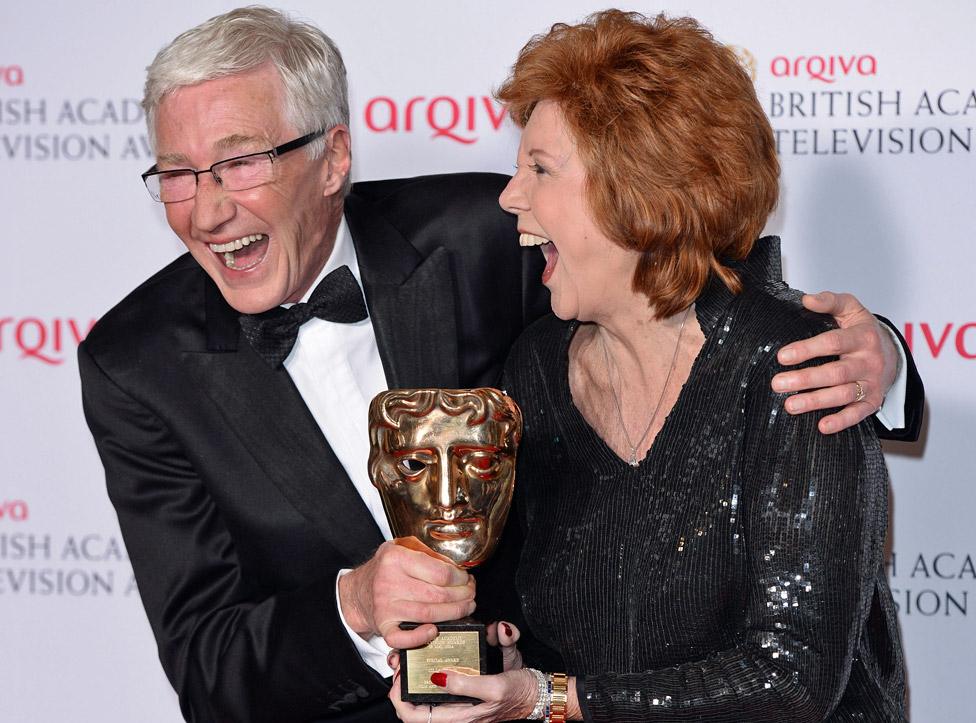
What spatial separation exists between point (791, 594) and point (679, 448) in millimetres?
282

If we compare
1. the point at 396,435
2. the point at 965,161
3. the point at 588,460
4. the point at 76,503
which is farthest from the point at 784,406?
the point at 76,503

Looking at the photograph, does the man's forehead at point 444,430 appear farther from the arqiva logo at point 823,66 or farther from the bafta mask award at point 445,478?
the arqiva logo at point 823,66

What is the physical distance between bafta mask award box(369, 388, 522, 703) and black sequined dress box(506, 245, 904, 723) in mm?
204

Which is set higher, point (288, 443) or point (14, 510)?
point (288, 443)

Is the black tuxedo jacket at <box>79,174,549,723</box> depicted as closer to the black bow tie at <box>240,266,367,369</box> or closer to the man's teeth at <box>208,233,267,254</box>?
the black bow tie at <box>240,266,367,369</box>

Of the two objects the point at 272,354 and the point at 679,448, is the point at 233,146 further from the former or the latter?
the point at 679,448

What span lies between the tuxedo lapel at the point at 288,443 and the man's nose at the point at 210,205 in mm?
267

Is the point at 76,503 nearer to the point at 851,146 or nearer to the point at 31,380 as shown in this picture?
the point at 31,380

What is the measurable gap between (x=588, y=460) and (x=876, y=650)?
53cm

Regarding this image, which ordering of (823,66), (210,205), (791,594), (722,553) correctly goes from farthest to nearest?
(823,66) < (210,205) < (722,553) < (791,594)

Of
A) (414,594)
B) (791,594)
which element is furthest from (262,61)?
(791,594)

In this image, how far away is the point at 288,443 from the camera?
2.02m

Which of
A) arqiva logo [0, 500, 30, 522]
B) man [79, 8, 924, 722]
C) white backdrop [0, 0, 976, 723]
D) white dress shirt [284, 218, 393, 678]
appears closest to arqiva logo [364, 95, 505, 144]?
white backdrop [0, 0, 976, 723]

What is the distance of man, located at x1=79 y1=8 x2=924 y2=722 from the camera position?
6.31ft
